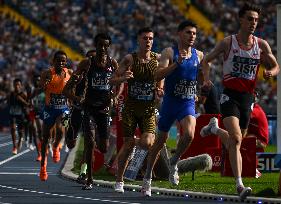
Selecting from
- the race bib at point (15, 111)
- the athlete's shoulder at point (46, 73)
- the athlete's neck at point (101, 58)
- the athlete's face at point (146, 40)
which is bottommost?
the athlete's neck at point (101, 58)

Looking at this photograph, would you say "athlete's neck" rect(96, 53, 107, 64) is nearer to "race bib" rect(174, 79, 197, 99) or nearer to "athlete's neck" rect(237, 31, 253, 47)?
"race bib" rect(174, 79, 197, 99)

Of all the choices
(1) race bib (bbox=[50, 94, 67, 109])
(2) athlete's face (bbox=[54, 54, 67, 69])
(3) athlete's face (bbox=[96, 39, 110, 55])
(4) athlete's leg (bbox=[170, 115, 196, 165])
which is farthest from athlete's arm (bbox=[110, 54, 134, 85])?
(1) race bib (bbox=[50, 94, 67, 109])

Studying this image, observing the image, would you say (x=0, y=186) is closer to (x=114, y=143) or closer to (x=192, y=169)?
(x=192, y=169)

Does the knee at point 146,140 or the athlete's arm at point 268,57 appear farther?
the knee at point 146,140

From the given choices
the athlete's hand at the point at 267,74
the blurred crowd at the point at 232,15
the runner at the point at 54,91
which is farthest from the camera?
the blurred crowd at the point at 232,15

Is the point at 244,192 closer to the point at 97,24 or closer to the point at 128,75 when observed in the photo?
the point at 128,75

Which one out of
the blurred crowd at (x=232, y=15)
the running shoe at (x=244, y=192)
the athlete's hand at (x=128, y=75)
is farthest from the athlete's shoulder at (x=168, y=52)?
the blurred crowd at (x=232, y=15)

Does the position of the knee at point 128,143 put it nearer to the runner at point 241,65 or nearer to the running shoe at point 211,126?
the running shoe at point 211,126

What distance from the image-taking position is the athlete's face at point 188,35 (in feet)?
52.0

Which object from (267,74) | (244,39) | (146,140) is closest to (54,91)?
(146,140)

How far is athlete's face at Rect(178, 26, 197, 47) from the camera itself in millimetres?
15836

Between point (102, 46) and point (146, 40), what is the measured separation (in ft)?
4.01

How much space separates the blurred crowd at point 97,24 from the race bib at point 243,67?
38.4 meters

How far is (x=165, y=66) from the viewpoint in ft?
51.3
